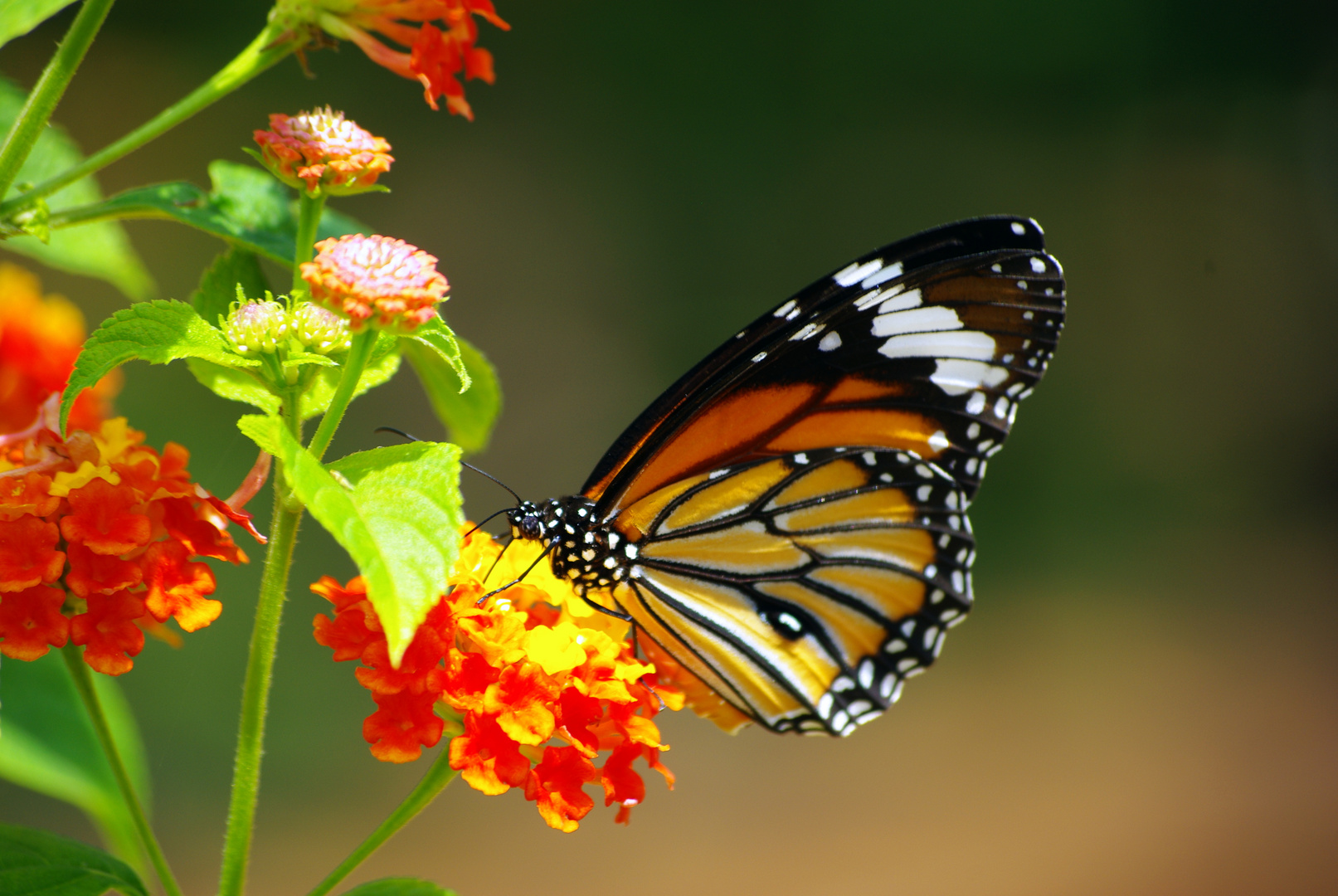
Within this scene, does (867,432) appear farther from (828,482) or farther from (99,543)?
(99,543)

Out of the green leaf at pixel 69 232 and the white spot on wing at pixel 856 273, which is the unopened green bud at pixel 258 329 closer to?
the green leaf at pixel 69 232

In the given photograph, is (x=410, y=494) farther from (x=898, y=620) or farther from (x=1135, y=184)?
(x=1135, y=184)

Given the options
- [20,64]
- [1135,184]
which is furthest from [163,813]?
[1135,184]

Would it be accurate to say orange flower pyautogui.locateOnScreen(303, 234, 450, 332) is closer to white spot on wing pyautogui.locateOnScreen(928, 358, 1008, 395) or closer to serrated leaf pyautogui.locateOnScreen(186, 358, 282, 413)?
serrated leaf pyautogui.locateOnScreen(186, 358, 282, 413)

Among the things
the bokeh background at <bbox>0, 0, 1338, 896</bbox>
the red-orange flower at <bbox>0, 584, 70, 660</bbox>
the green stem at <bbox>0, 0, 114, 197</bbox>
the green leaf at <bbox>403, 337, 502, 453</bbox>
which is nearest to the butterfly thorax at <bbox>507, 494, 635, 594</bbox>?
the green leaf at <bbox>403, 337, 502, 453</bbox>

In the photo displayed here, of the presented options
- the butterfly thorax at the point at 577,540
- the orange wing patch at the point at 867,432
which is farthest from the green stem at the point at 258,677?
the orange wing patch at the point at 867,432

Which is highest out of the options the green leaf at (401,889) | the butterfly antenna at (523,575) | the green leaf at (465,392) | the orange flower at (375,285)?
the orange flower at (375,285)
